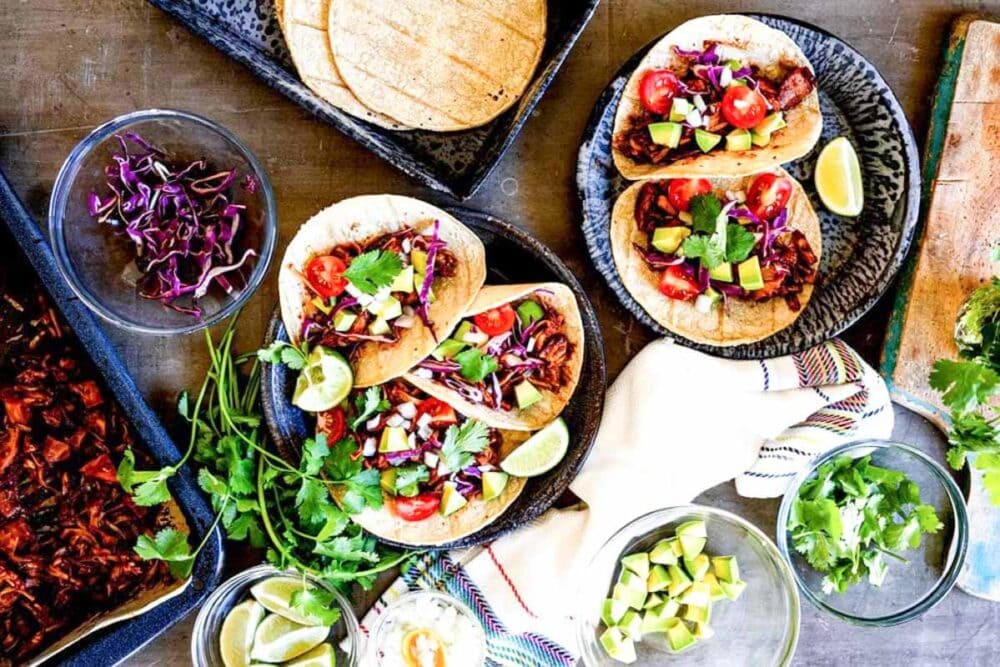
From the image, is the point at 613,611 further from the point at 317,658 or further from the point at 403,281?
the point at 403,281

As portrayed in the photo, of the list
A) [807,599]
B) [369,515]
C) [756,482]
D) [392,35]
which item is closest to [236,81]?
[392,35]

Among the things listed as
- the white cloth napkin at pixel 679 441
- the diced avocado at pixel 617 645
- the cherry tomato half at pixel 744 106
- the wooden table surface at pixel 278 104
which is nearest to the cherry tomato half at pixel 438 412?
the white cloth napkin at pixel 679 441

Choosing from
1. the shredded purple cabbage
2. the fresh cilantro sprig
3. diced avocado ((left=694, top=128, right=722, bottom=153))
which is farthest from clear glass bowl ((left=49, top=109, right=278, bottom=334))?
the fresh cilantro sprig

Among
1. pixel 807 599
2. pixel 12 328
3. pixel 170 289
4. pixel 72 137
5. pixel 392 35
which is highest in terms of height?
pixel 392 35

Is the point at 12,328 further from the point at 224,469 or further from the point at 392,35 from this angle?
the point at 392,35

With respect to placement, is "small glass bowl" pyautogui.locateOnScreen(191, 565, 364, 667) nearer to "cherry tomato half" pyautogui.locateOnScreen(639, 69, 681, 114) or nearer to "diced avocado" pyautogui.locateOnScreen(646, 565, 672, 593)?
"diced avocado" pyautogui.locateOnScreen(646, 565, 672, 593)

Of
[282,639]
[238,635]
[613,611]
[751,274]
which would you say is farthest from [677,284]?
[238,635]
